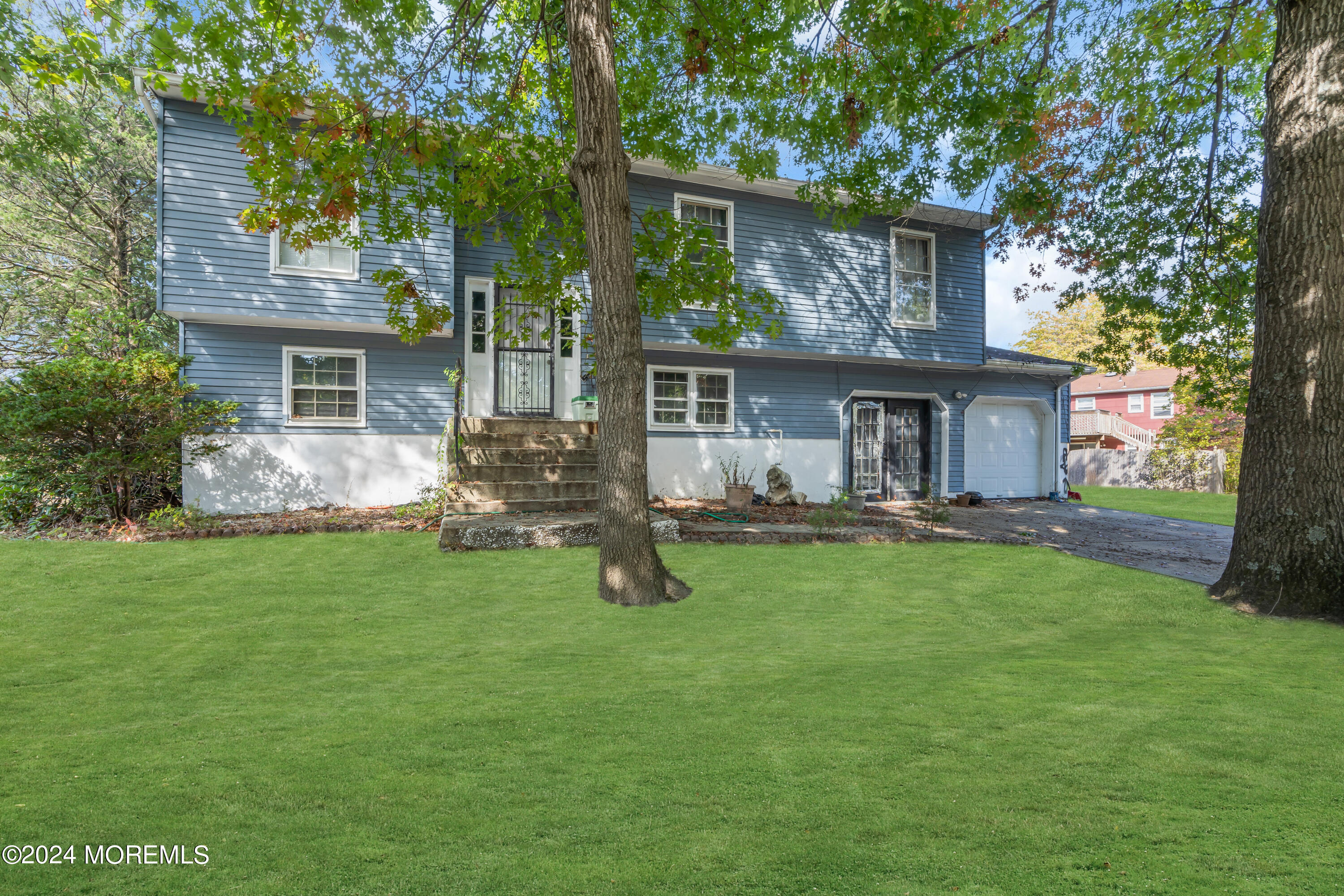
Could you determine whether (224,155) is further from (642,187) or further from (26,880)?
(26,880)

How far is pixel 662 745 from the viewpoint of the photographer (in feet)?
9.87

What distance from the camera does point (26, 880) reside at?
6.38 ft

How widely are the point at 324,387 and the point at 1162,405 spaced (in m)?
40.1

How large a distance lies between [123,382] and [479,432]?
15.9 feet

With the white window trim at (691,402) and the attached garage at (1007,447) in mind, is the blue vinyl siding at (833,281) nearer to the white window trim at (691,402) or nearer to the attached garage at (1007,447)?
the white window trim at (691,402)

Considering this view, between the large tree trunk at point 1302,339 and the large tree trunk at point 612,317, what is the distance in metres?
5.28

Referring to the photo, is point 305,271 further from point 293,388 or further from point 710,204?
point 710,204

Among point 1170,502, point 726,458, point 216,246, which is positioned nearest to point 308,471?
point 216,246

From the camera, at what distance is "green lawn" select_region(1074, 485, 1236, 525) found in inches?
561

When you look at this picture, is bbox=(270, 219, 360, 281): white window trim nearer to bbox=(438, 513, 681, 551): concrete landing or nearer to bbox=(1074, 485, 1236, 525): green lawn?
bbox=(438, 513, 681, 551): concrete landing

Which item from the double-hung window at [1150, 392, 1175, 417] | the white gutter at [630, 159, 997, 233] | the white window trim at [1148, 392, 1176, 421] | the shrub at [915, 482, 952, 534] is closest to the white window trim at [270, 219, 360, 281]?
the white gutter at [630, 159, 997, 233]

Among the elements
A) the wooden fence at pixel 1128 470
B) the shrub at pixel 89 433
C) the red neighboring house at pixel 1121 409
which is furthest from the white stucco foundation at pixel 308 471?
Answer: the red neighboring house at pixel 1121 409

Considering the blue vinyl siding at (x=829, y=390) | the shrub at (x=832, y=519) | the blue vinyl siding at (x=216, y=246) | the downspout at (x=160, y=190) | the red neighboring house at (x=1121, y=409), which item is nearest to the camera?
the shrub at (x=832, y=519)

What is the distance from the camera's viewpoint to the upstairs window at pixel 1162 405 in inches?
1398
